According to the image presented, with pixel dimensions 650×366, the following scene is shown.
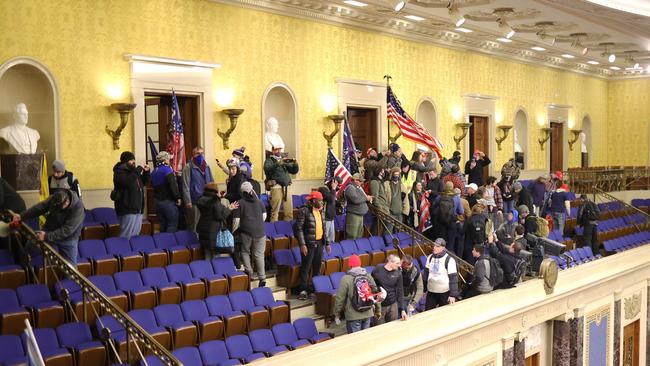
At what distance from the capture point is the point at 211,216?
11.2 metres

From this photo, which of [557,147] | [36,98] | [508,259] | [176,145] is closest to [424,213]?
[508,259]

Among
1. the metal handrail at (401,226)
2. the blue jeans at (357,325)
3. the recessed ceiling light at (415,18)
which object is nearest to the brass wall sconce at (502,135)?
the recessed ceiling light at (415,18)

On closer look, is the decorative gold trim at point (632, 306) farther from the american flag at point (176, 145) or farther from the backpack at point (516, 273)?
the american flag at point (176, 145)

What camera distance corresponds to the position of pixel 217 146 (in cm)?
1512

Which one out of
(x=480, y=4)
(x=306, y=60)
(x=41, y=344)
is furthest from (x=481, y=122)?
(x=41, y=344)

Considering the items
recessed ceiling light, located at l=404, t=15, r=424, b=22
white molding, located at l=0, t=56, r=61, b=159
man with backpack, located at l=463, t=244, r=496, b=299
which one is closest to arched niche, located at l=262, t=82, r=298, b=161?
recessed ceiling light, located at l=404, t=15, r=424, b=22

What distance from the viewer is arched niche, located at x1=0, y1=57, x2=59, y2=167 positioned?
12232 millimetres

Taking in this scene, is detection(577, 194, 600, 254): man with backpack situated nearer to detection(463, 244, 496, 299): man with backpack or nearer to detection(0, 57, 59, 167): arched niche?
detection(463, 244, 496, 299): man with backpack

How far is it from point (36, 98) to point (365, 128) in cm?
844

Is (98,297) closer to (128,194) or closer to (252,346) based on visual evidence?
(252,346)

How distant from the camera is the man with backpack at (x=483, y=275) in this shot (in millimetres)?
12586

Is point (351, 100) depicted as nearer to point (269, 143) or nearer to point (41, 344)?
point (269, 143)

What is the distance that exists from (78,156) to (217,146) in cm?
293

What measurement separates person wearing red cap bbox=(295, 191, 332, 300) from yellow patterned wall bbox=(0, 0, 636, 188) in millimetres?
3502
